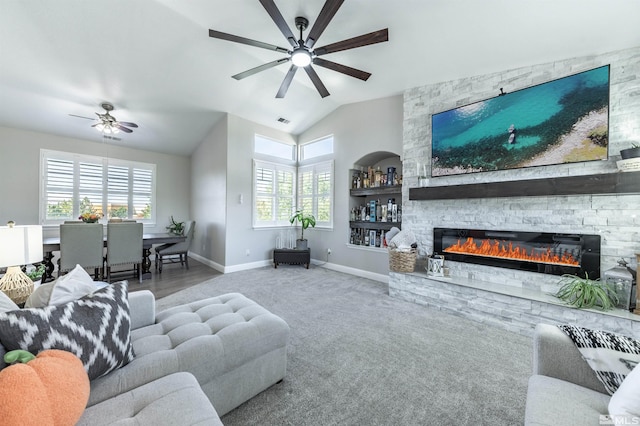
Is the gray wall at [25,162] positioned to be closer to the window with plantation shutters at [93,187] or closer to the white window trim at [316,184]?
the window with plantation shutters at [93,187]

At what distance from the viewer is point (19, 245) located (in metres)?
1.60

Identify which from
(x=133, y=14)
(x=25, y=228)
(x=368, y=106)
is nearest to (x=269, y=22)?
(x=133, y=14)

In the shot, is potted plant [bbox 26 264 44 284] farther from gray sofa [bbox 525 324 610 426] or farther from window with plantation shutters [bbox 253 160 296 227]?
gray sofa [bbox 525 324 610 426]

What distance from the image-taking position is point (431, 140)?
3.71m

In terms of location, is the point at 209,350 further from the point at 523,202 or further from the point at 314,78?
the point at 523,202

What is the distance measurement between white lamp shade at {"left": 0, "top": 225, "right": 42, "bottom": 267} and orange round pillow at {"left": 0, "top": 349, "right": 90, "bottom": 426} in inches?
44.2

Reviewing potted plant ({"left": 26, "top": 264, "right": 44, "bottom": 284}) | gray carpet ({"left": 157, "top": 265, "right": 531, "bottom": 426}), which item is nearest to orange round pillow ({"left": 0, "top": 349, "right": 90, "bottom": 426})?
gray carpet ({"left": 157, "top": 265, "right": 531, "bottom": 426})

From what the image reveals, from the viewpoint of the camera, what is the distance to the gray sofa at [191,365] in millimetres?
976

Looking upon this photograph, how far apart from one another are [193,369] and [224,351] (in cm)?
17

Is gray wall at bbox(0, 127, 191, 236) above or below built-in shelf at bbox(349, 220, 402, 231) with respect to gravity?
above

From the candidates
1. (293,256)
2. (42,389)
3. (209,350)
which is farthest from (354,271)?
(42,389)

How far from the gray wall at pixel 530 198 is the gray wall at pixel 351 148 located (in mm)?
444

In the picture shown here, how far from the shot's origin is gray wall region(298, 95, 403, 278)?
439 centimetres

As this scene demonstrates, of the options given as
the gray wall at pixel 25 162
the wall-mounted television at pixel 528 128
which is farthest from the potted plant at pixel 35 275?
the wall-mounted television at pixel 528 128
